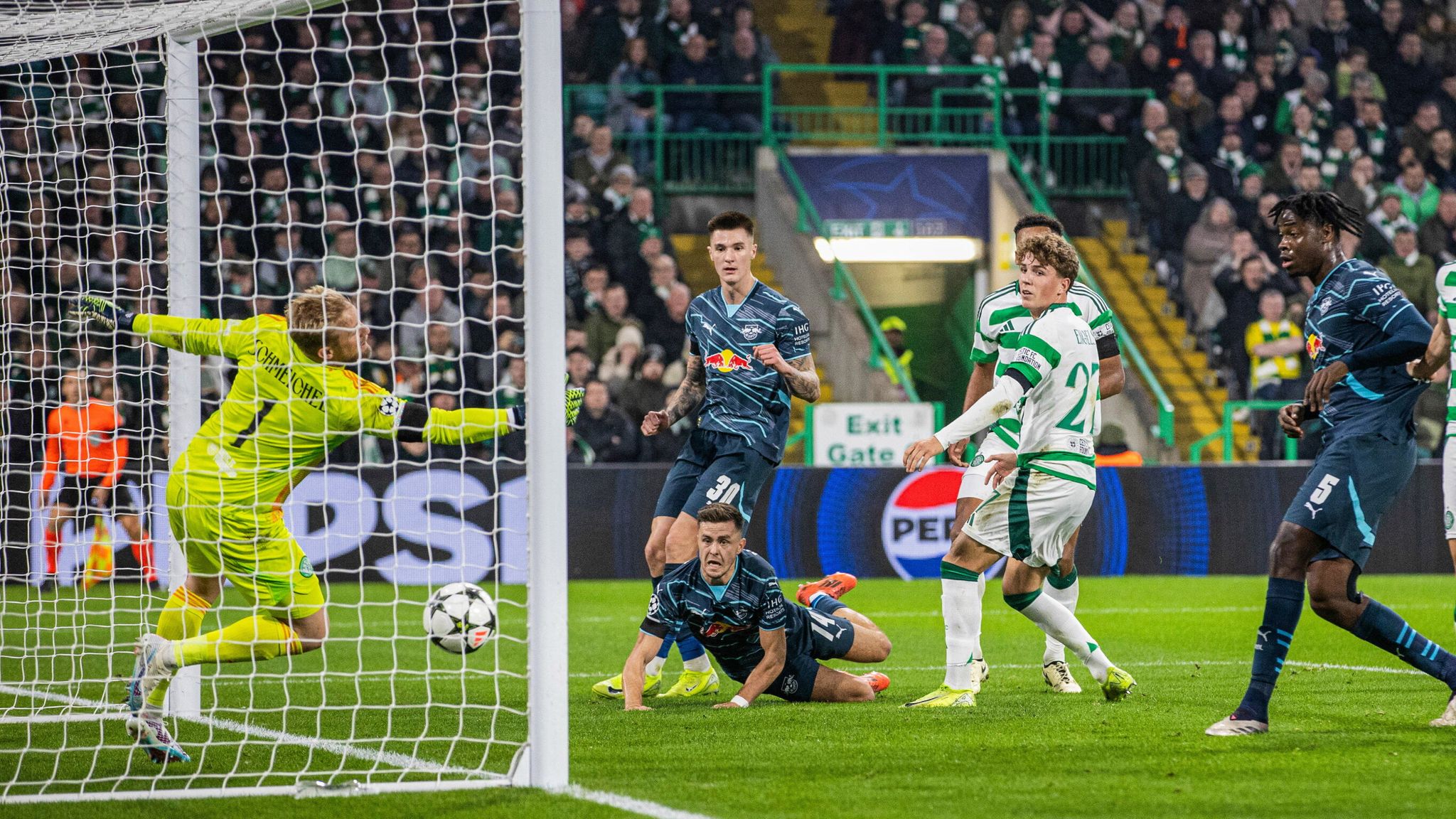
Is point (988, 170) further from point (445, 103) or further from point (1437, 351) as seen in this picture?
point (1437, 351)

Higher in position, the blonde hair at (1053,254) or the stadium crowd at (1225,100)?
the stadium crowd at (1225,100)

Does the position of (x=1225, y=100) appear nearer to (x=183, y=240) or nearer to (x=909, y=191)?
(x=909, y=191)

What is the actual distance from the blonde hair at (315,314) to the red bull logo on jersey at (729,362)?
203cm

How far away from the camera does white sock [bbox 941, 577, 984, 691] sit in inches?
Answer: 271

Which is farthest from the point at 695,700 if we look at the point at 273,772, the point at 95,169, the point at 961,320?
the point at 961,320

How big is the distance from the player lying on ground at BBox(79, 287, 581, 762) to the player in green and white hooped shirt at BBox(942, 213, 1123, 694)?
2399mm

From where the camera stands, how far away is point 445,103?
17.1m

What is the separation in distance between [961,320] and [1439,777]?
15.3 m

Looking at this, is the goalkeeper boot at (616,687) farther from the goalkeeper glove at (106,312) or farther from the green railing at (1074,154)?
the green railing at (1074,154)

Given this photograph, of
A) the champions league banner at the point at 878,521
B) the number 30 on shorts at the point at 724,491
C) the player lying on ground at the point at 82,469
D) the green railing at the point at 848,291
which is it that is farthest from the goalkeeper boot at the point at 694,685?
the green railing at the point at 848,291

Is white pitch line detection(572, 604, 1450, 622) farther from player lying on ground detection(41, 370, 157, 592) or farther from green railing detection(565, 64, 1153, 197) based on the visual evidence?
green railing detection(565, 64, 1153, 197)

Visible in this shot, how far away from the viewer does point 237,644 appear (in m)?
5.81

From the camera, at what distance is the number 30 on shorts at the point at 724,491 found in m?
7.23

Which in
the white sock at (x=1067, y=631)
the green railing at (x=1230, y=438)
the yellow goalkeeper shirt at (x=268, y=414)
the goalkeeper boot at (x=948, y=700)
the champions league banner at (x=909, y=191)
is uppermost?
the champions league banner at (x=909, y=191)
